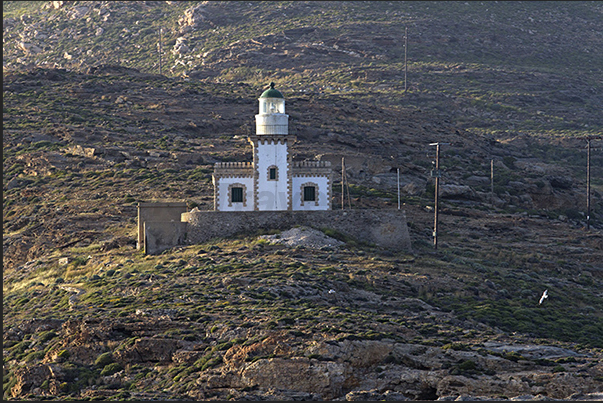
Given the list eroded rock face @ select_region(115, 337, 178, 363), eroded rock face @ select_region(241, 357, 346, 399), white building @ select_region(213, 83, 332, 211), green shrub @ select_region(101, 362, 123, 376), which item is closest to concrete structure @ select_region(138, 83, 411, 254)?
white building @ select_region(213, 83, 332, 211)

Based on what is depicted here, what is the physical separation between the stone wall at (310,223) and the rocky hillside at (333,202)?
88cm

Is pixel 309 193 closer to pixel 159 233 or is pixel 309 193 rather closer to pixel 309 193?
pixel 309 193

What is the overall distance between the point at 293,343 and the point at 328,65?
94624mm

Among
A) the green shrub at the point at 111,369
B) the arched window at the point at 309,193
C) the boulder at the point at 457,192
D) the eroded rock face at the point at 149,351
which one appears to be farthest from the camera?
the boulder at the point at 457,192

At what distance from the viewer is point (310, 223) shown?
48625 millimetres

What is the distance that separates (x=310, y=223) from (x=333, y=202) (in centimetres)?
1301

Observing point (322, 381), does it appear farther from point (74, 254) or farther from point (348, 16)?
point (348, 16)

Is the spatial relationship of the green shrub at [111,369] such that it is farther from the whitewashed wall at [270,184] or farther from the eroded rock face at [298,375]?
the whitewashed wall at [270,184]

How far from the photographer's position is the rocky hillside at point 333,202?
33312 millimetres

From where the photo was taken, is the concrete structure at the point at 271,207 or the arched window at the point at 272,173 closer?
the concrete structure at the point at 271,207

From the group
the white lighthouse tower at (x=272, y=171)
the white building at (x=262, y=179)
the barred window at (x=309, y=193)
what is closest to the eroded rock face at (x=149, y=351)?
the white building at (x=262, y=179)

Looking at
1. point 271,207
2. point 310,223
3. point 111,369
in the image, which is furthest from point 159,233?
point 111,369

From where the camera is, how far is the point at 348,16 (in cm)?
14075

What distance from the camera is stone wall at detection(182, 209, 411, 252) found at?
48.4m
